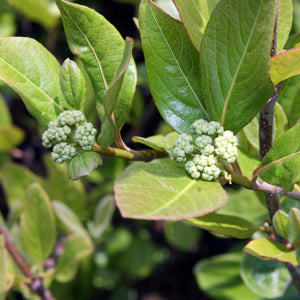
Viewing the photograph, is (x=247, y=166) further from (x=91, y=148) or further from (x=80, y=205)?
(x=80, y=205)

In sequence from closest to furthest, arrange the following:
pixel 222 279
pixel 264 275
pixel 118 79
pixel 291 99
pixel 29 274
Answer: pixel 118 79 < pixel 291 99 < pixel 264 275 < pixel 29 274 < pixel 222 279

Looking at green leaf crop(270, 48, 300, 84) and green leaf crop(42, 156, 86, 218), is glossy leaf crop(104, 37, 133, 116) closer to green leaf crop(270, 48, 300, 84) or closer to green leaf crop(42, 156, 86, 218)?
green leaf crop(270, 48, 300, 84)

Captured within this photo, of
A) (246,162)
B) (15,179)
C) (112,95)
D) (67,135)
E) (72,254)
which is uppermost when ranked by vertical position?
(112,95)

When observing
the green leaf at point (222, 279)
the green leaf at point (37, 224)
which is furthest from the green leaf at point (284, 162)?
the green leaf at point (222, 279)

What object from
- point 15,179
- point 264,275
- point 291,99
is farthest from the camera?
point 15,179

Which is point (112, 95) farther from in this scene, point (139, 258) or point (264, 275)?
point (139, 258)

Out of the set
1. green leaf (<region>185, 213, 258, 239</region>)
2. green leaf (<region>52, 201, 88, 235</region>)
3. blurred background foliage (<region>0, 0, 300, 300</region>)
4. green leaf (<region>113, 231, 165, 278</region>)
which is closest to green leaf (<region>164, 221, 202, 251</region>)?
blurred background foliage (<region>0, 0, 300, 300</region>)

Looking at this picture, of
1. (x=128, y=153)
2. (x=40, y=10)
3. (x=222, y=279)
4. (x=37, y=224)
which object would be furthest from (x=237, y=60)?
(x=40, y=10)
